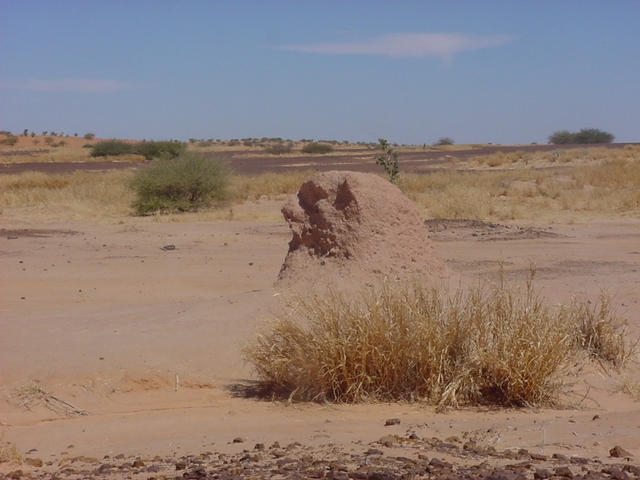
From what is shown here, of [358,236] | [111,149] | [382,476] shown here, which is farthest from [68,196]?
[111,149]

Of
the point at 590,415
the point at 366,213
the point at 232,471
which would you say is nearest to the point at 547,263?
the point at 366,213

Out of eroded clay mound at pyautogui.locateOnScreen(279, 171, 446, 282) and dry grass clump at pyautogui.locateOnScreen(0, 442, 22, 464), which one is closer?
dry grass clump at pyautogui.locateOnScreen(0, 442, 22, 464)

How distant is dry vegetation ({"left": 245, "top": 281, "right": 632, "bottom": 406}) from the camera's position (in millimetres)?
7082

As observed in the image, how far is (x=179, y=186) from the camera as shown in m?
27.5

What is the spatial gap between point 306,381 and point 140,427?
4.53ft

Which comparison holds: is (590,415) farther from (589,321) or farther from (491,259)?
(491,259)

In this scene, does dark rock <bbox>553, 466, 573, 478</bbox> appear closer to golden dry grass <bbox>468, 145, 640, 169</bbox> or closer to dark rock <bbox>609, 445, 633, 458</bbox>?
dark rock <bbox>609, 445, 633, 458</bbox>

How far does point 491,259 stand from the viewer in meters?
15.3

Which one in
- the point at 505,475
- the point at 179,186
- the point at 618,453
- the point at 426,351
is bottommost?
the point at 618,453

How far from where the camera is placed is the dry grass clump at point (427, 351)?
279 inches

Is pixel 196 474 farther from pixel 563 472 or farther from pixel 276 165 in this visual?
pixel 276 165

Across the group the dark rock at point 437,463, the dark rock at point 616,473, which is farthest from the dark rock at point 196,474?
the dark rock at point 616,473

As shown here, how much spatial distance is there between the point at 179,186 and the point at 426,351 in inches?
831

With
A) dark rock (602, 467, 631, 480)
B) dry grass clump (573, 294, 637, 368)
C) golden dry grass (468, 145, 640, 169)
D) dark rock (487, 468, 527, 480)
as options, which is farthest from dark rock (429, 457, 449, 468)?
golden dry grass (468, 145, 640, 169)
